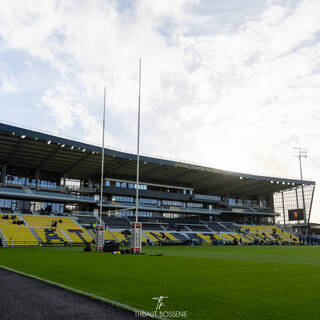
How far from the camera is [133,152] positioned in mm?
65500

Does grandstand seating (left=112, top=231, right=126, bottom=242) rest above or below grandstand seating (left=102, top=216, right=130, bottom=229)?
below

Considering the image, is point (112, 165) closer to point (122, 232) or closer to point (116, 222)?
point (116, 222)

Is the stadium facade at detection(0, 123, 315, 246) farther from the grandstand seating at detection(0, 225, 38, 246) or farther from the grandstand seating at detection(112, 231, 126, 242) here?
the grandstand seating at detection(0, 225, 38, 246)

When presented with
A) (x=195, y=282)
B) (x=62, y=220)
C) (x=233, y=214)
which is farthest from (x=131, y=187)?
(x=195, y=282)

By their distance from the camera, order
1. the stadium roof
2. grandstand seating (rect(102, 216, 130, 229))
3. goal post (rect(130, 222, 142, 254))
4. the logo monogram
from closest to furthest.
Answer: the logo monogram
goal post (rect(130, 222, 142, 254))
the stadium roof
grandstand seating (rect(102, 216, 130, 229))

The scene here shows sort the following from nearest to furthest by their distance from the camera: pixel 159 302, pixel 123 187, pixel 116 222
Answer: pixel 159 302, pixel 116 222, pixel 123 187

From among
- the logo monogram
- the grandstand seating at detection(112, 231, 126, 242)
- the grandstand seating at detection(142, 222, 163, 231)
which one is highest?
the grandstand seating at detection(142, 222, 163, 231)

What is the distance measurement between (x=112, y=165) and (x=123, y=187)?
8.20 meters

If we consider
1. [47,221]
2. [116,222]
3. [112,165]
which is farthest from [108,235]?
[112,165]

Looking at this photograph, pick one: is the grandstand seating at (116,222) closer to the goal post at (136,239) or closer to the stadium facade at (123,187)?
the stadium facade at (123,187)

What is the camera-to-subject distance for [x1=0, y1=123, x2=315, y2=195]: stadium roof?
2100 inches

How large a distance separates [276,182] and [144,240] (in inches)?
1693

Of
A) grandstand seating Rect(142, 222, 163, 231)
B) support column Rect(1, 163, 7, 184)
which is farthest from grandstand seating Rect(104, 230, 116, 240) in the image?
support column Rect(1, 163, 7, 184)

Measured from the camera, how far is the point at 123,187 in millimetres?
74500
